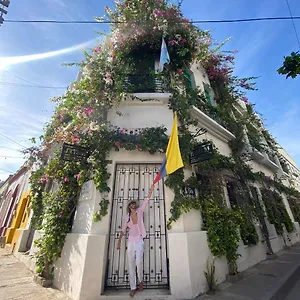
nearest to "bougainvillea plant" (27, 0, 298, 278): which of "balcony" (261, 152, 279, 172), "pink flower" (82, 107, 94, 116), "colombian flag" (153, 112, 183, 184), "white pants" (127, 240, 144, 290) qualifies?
"pink flower" (82, 107, 94, 116)

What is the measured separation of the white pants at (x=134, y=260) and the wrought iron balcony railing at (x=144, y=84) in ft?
14.2

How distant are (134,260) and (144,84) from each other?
503cm

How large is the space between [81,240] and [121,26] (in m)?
7.35

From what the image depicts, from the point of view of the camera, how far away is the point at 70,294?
380 cm

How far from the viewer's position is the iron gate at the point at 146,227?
407 centimetres

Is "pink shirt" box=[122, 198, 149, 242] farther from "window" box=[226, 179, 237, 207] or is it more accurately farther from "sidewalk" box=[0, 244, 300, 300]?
"window" box=[226, 179, 237, 207]

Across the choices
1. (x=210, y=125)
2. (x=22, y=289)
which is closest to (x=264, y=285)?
(x=210, y=125)

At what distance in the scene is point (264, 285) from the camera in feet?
14.2

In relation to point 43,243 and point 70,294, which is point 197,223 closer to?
point 70,294

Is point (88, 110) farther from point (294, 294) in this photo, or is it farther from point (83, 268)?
point (294, 294)

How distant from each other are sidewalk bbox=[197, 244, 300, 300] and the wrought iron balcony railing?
18.0 ft

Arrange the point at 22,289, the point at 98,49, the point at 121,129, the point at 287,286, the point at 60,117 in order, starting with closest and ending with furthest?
the point at 22,289 < the point at 287,286 < the point at 121,129 < the point at 98,49 < the point at 60,117

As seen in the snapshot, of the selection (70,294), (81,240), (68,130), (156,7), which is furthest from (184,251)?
(156,7)

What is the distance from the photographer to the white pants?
3750 millimetres
